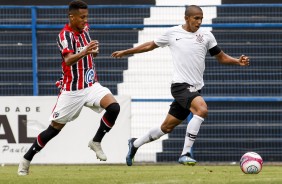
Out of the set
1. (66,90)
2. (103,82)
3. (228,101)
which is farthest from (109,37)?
(66,90)

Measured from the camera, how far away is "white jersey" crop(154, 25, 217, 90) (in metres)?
13.7

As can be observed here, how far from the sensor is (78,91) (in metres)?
13.0

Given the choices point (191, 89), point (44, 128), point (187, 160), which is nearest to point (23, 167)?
point (187, 160)

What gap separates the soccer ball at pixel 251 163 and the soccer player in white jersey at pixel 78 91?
1.76 m

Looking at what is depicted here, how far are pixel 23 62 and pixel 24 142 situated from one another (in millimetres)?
1973

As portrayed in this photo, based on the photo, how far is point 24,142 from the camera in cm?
1750

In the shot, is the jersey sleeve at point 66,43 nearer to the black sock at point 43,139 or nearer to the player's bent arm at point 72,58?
the player's bent arm at point 72,58

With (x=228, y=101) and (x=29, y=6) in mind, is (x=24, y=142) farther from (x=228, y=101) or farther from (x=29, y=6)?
(x=228, y=101)

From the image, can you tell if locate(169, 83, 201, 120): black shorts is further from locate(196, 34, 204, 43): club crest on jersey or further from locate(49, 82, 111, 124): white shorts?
locate(49, 82, 111, 124): white shorts

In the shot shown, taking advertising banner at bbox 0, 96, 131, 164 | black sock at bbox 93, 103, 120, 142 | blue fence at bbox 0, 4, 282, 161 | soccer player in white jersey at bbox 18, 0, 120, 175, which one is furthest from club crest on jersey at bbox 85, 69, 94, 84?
blue fence at bbox 0, 4, 282, 161

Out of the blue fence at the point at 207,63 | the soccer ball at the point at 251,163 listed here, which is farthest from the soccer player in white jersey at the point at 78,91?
the blue fence at the point at 207,63

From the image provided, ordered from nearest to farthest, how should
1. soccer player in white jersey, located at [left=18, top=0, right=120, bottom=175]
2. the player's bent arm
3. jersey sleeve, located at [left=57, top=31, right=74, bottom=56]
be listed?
the player's bent arm < jersey sleeve, located at [left=57, top=31, right=74, bottom=56] < soccer player in white jersey, located at [left=18, top=0, right=120, bottom=175]

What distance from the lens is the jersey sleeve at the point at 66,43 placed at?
12641 millimetres

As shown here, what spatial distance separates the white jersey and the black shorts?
0.27ft
